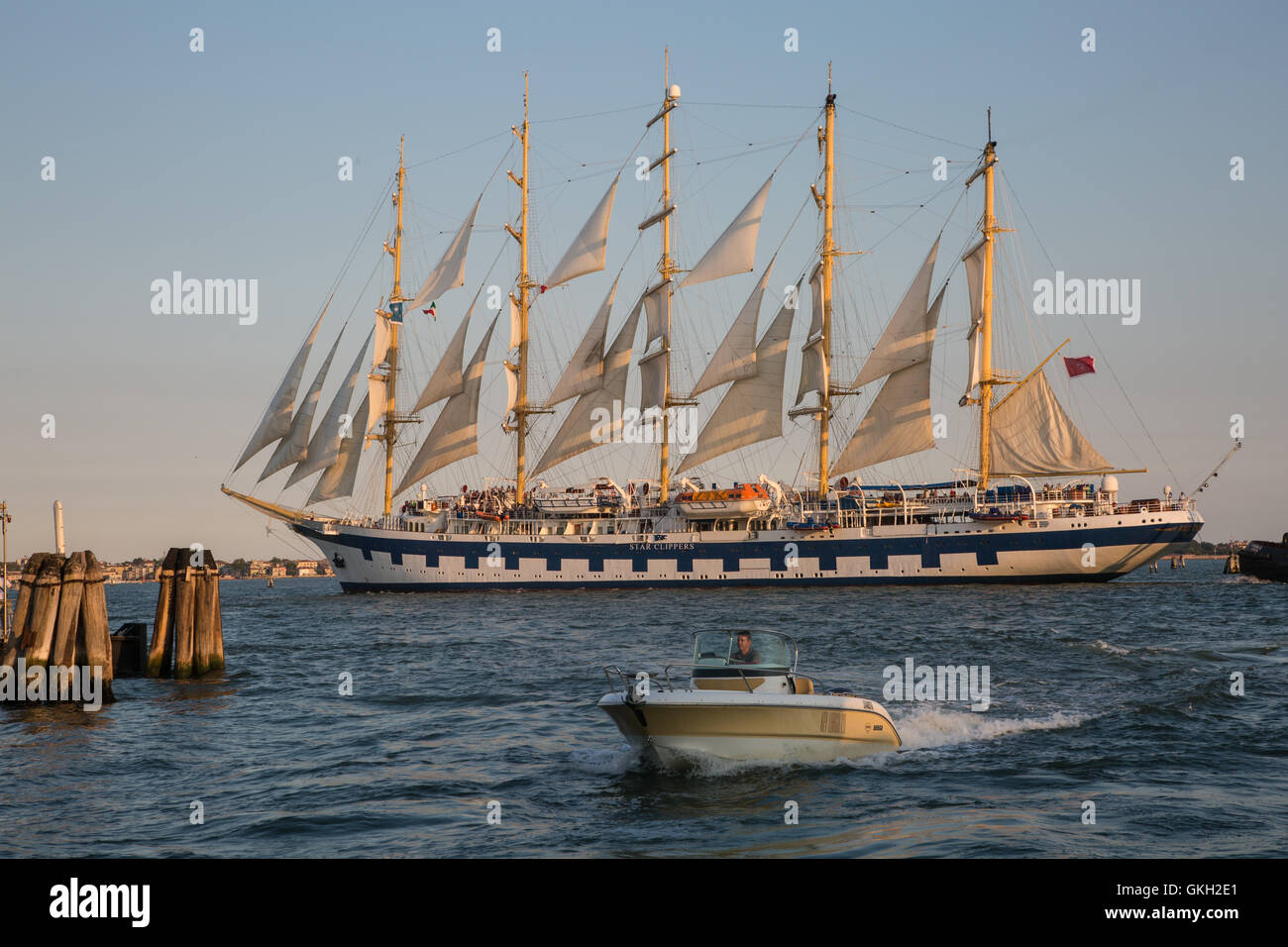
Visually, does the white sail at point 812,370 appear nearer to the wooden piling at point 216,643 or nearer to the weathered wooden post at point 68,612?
the wooden piling at point 216,643

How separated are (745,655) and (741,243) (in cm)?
5383

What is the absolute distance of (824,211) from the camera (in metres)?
69.8

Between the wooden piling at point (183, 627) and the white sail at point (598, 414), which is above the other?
the white sail at point (598, 414)

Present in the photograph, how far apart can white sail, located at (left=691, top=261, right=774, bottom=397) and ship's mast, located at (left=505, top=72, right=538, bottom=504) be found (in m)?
14.0

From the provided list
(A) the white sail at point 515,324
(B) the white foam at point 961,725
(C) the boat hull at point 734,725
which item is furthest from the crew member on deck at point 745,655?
(A) the white sail at point 515,324

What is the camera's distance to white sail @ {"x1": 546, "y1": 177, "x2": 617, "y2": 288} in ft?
225

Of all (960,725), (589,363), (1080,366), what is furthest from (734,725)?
(589,363)

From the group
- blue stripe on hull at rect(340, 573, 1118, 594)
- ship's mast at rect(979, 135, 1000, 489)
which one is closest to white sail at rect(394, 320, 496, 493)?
blue stripe on hull at rect(340, 573, 1118, 594)

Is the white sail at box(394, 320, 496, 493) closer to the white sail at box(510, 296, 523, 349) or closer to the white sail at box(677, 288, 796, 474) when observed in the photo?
the white sail at box(510, 296, 523, 349)

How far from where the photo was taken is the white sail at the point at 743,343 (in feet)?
213

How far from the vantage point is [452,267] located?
224 feet

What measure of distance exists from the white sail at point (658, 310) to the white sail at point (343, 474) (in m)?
19.8
